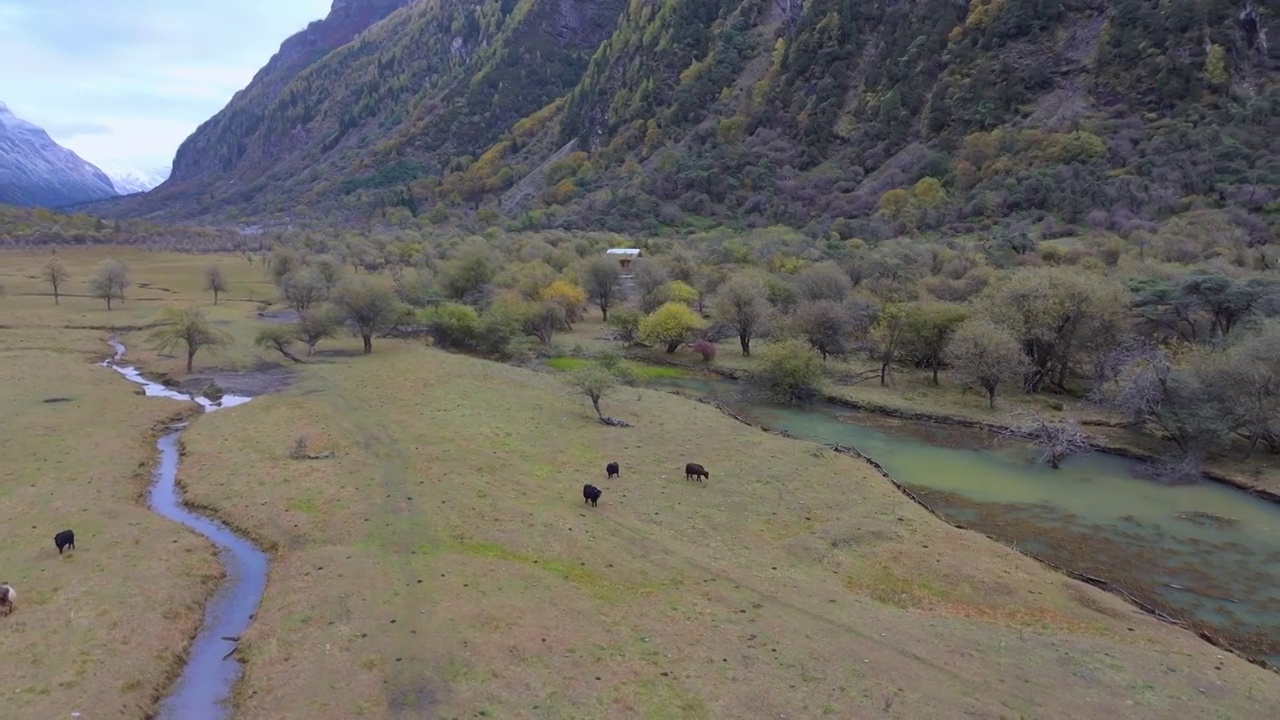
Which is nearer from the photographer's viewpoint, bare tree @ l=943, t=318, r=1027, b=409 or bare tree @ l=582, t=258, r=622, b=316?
bare tree @ l=943, t=318, r=1027, b=409

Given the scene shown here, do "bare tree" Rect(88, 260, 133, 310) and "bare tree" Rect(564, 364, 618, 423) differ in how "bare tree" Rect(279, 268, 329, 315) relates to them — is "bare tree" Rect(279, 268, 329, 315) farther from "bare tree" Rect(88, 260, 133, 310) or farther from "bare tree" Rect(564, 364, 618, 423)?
"bare tree" Rect(564, 364, 618, 423)

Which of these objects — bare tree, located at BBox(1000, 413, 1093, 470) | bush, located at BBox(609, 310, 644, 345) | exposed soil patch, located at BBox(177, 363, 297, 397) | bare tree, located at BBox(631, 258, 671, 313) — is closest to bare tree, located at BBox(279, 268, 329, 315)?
exposed soil patch, located at BBox(177, 363, 297, 397)

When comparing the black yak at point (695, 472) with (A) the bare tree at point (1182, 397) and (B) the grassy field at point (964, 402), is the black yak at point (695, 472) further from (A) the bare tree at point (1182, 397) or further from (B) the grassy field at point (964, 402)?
(A) the bare tree at point (1182, 397)

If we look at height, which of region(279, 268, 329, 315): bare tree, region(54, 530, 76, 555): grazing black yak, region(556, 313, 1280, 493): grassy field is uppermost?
region(279, 268, 329, 315): bare tree

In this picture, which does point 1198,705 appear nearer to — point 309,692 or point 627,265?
point 309,692

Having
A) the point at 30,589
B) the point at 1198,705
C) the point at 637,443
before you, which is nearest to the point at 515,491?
the point at 637,443

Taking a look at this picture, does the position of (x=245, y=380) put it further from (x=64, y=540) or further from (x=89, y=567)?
(x=89, y=567)

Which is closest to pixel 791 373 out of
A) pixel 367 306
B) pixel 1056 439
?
pixel 1056 439
